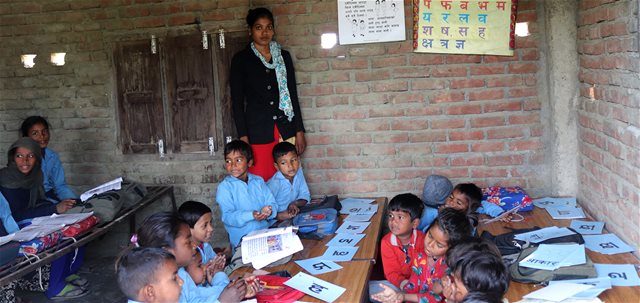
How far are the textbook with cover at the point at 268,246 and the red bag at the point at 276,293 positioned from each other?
0.88ft

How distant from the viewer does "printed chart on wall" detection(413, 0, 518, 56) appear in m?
4.82

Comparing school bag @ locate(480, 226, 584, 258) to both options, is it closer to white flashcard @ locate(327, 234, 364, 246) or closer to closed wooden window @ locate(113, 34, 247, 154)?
white flashcard @ locate(327, 234, 364, 246)

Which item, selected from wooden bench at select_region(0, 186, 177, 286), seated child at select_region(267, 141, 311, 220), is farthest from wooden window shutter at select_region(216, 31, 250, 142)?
wooden bench at select_region(0, 186, 177, 286)

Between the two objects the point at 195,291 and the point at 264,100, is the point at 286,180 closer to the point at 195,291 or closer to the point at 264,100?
the point at 264,100

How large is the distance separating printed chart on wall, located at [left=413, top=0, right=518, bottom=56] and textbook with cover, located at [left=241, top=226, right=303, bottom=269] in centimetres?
220

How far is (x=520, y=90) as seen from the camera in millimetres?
4902

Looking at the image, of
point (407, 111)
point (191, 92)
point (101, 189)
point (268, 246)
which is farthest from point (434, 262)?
point (101, 189)

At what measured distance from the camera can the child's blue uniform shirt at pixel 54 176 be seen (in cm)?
534

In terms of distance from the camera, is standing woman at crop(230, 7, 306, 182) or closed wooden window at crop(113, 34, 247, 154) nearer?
standing woman at crop(230, 7, 306, 182)

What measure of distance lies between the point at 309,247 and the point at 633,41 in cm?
217

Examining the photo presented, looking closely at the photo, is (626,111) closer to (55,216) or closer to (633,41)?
(633,41)

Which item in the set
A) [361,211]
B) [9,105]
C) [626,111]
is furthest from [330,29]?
[9,105]

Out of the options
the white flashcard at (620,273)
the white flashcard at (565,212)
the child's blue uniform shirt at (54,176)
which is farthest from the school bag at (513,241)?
the child's blue uniform shirt at (54,176)

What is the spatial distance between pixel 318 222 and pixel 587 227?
1.75 metres
